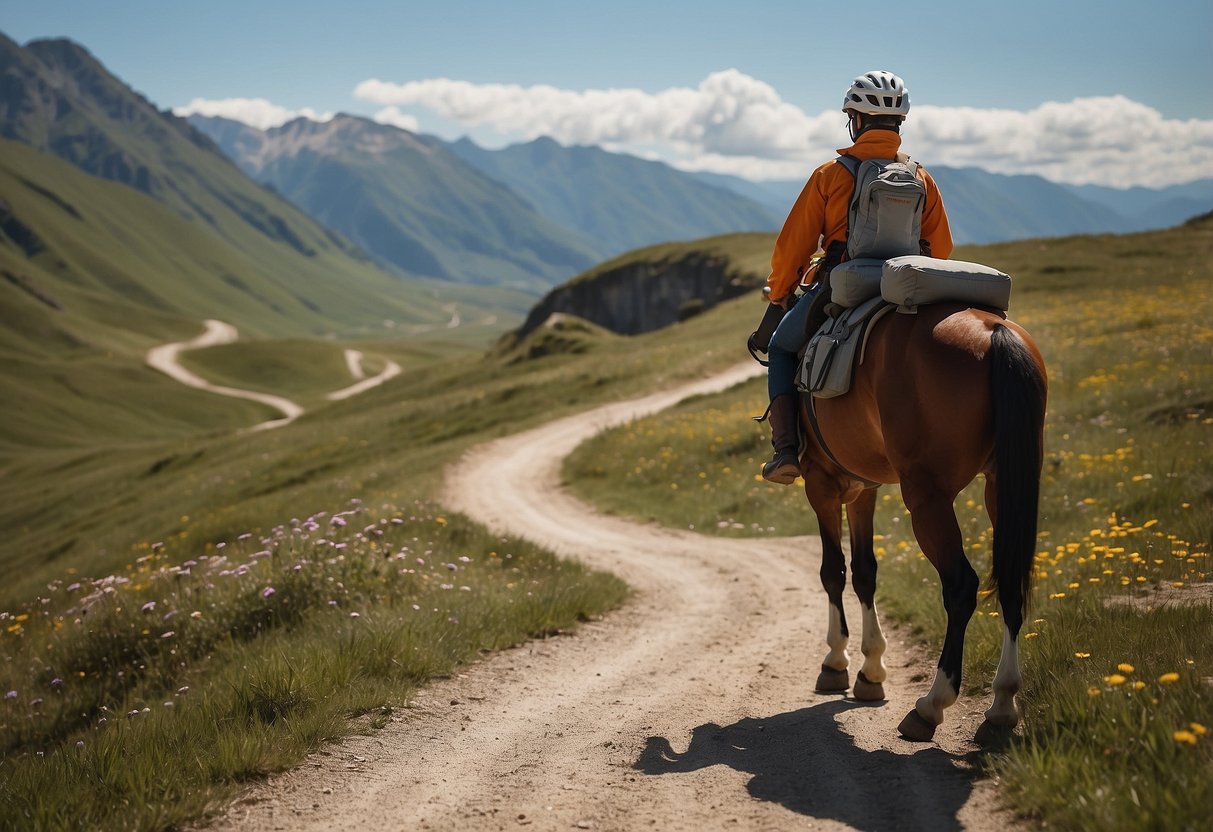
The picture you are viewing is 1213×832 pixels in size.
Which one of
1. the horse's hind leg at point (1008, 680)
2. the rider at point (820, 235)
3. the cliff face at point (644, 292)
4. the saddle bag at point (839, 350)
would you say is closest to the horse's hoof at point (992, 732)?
the horse's hind leg at point (1008, 680)

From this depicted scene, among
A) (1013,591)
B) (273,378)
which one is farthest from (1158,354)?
(273,378)

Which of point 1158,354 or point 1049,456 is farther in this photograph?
point 1158,354

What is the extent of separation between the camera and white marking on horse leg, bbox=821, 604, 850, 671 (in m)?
8.91

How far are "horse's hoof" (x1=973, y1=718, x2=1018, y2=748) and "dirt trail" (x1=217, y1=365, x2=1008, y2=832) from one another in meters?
0.14

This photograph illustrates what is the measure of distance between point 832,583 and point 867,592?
1.26 feet

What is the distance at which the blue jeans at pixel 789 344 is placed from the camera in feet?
28.6

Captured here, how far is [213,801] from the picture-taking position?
6.13 meters

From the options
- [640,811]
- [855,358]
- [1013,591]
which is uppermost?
[855,358]

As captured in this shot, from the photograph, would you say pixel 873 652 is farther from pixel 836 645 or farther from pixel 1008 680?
pixel 1008 680

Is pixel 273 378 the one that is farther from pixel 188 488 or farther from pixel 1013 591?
pixel 1013 591

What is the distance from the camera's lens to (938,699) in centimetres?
680

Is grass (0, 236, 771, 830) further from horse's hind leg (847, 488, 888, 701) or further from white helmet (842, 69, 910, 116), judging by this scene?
white helmet (842, 69, 910, 116)

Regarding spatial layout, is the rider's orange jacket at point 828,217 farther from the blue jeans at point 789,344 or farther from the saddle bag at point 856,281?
the saddle bag at point 856,281

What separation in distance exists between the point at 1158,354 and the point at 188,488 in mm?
38012
